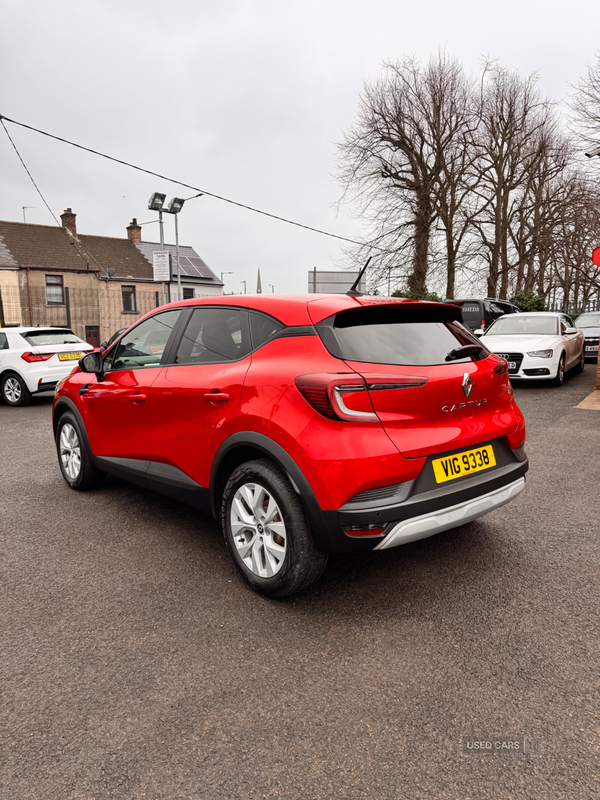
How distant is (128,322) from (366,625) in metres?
36.4

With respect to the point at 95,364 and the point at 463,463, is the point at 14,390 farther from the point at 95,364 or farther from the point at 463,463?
the point at 463,463

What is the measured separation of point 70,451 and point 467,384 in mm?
3620

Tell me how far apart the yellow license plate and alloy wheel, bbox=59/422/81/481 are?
329 centimetres

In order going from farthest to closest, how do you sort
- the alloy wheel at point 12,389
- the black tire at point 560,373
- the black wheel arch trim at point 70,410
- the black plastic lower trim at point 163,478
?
the black tire at point 560,373
the alloy wheel at point 12,389
the black wheel arch trim at point 70,410
the black plastic lower trim at point 163,478

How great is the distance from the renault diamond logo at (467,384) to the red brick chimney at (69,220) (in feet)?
131

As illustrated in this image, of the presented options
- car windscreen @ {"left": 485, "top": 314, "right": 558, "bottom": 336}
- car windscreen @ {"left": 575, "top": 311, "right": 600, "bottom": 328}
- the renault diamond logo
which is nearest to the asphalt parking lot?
the renault diamond logo

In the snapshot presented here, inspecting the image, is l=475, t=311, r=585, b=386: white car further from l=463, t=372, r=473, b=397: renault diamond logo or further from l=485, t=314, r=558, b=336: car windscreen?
l=463, t=372, r=473, b=397: renault diamond logo

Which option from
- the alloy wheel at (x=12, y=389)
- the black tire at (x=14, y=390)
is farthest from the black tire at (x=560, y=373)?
the alloy wheel at (x=12, y=389)

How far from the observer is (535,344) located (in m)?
11.0

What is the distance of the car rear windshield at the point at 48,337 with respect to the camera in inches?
433

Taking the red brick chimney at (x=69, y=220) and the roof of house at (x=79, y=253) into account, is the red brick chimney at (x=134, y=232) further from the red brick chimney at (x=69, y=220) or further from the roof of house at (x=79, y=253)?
the red brick chimney at (x=69, y=220)

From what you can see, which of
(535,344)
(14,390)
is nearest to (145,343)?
(14,390)

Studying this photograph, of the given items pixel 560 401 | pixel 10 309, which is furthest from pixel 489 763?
pixel 10 309

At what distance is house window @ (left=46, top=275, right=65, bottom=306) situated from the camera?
33.9 metres
